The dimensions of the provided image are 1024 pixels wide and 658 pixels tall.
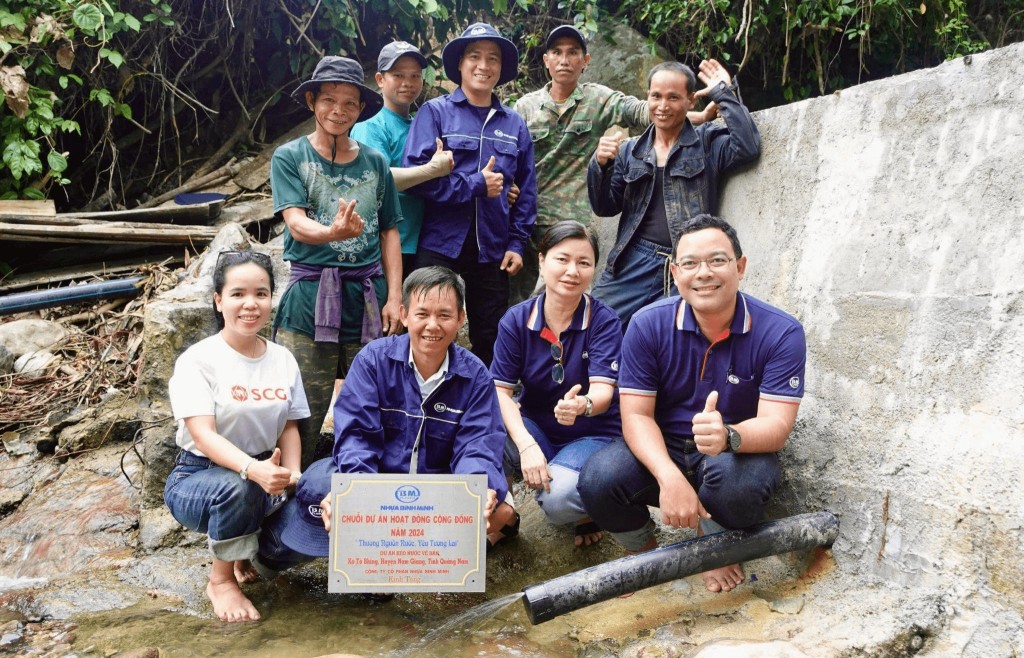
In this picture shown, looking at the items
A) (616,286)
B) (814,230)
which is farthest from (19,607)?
(814,230)

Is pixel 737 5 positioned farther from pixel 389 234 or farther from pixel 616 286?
pixel 389 234

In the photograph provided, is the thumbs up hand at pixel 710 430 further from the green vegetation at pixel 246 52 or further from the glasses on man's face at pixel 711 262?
the green vegetation at pixel 246 52

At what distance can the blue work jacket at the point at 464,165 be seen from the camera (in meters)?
3.92

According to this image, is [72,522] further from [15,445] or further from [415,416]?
[415,416]

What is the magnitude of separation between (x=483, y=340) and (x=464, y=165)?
3.06ft

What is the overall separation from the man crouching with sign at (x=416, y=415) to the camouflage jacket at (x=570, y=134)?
1.75 meters

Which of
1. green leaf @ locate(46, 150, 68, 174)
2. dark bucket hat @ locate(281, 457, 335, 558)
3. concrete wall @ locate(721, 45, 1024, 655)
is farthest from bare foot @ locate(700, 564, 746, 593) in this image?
green leaf @ locate(46, 150, 68, 174)

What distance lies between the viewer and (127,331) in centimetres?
555

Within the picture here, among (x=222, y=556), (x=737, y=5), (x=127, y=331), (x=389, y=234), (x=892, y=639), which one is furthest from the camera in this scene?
(x=737, y=5)

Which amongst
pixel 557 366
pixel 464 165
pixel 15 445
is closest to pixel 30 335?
pixel 15 445

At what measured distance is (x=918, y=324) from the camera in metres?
2.68

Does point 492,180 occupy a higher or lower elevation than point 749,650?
higher

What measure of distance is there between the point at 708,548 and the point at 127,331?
455 centimetres

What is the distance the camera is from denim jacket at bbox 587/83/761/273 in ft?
11.5
